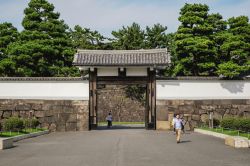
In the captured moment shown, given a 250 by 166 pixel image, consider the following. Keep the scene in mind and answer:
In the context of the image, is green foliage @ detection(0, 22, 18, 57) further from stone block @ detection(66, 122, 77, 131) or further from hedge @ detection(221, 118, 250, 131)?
hedge @ detection(221, 118, 250, 131)

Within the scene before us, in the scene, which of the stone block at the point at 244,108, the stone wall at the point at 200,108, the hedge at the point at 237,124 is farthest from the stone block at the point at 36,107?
the stone block at the point at 244,108

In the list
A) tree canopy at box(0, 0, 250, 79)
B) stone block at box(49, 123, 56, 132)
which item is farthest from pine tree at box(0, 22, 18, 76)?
stone block at box(49, 123, 56, 132)

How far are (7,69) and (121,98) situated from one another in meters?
17.7

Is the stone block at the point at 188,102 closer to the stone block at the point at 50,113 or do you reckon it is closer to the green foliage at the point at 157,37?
the stone block at the point at 50,113

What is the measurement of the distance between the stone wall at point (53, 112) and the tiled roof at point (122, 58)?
3009 mm

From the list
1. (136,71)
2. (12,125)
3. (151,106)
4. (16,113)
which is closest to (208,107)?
(151,106)

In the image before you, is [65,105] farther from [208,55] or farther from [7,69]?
[208,55]

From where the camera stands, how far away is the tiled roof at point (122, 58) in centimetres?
2784

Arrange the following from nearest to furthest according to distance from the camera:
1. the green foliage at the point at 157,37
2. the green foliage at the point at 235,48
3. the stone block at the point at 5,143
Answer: the stone block at the point at 5,143 < the green foliage at the point at 235,48 < the green foliage at the point at 157,37

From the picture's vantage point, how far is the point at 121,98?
1945 inches

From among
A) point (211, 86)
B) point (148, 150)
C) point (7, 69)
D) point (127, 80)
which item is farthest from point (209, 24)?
point (148, 150)

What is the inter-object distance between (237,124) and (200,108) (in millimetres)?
7359

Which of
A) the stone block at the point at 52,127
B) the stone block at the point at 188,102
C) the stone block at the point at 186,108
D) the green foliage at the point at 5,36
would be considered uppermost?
the green foliage at the point at 5,36

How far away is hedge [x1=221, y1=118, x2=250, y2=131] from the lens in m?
19.9
